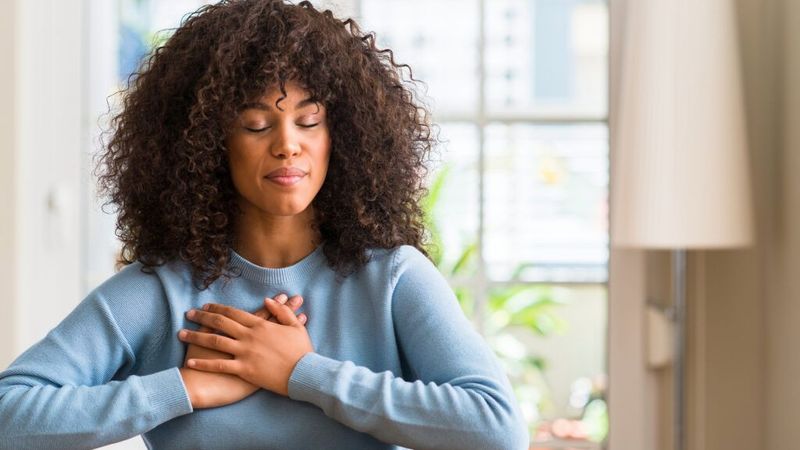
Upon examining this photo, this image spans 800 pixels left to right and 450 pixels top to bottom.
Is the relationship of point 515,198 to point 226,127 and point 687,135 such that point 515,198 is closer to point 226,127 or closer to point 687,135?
point 687,135

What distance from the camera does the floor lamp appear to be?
2.66 m

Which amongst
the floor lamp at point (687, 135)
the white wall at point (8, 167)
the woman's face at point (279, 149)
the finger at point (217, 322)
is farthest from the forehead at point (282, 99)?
the white wall at point (8, 167)

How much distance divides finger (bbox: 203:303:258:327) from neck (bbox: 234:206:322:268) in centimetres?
8

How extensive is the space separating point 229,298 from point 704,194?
5.05 feet

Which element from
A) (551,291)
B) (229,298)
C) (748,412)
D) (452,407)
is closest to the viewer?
(452,407)

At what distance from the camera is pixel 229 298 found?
4.75 ft

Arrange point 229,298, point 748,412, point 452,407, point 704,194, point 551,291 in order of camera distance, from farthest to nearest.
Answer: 1. point 551,291
2. point 748,412
3. point 704,194
4. point 229,298
5. point 452,407

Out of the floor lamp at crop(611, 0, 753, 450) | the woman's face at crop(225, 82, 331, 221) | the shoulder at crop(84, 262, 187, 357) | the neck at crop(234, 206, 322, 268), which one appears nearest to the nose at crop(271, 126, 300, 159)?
the woman's face at crop(225, 82, 331, 221)

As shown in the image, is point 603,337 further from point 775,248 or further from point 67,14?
point 67,14

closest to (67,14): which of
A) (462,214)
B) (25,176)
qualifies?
(25,176)

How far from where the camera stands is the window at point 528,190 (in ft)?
10.5

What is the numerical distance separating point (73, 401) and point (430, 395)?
16.7 inches

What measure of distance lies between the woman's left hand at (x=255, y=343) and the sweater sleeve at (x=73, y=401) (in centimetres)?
6

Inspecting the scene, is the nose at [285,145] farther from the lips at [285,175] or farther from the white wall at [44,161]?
the white wall at [44,161]
